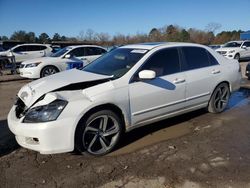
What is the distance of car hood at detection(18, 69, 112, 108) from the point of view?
4.00 meters

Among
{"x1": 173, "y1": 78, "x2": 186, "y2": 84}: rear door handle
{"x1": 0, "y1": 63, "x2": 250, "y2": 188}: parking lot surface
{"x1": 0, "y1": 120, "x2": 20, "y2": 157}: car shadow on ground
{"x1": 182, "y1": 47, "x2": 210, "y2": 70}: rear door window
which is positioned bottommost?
{"x1": 0, "y1": 63, "x2": 250, "y2": 188}: parking lot surface

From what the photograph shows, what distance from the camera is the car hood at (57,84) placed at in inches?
158

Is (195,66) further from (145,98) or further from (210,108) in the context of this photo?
(145,98)

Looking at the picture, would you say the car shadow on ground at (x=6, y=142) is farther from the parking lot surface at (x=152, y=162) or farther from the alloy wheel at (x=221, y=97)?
the alloy wheel at (x=221, y=97)

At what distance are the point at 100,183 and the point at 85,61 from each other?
985cm

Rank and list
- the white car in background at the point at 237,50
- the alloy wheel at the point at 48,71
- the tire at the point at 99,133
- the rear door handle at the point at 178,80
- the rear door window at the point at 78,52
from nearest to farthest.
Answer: the tire at the point at 99,133, the rear door handle at the point at 178,80, the alloy wheel at the point at 48,71, the rear door window at the point at 78,52, the white car in background at the point at 237,50

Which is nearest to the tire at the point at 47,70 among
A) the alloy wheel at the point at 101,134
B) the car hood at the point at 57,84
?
the car hood at the point at 57,84

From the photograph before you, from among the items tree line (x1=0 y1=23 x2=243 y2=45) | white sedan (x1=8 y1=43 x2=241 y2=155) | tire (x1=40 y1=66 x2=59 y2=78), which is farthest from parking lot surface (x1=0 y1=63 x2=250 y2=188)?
tree line (x1=0 y1=23 x2=243 y2=45)

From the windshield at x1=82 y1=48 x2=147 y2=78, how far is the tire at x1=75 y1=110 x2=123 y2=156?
28.4 inches

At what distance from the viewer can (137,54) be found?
4824 millimetres

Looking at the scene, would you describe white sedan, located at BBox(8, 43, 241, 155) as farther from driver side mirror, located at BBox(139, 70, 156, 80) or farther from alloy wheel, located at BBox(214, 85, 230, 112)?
alloy wheel, located at BBox(214, 85, 230, 112)

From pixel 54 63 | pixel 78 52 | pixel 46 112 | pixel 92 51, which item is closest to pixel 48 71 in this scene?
pixel 54 63

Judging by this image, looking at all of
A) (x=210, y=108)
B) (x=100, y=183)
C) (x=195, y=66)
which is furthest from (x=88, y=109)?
(x=210, y=108)

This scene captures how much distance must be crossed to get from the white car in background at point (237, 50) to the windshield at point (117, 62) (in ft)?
49.9
